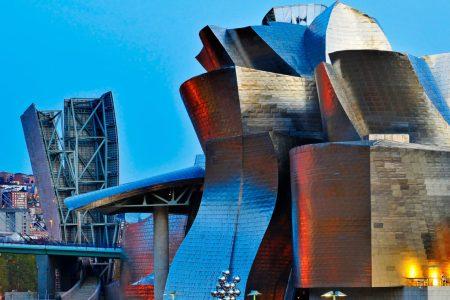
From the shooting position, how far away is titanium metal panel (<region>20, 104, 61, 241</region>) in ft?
363

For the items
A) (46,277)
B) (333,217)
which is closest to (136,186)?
(333,217)

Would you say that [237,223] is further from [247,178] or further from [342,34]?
[342,34]

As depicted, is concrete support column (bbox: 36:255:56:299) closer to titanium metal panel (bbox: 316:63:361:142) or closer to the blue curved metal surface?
the blue curved metal surface

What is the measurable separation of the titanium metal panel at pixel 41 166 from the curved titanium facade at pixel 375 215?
59.2 metres

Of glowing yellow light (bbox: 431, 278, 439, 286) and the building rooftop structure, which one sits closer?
glowing yellow light (bbox: 431, 278, 439, 286)

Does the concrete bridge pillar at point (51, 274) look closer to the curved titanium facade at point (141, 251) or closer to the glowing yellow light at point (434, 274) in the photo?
the curved titanium facade at point (141, 251)

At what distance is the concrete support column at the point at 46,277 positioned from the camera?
103 m

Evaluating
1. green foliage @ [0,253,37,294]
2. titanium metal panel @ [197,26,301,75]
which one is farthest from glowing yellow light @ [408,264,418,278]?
green foliage @ [0,253,37,294]

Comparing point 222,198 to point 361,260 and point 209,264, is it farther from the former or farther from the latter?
point 361,260

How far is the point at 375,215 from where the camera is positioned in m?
53.8

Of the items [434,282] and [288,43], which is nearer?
[434,282]

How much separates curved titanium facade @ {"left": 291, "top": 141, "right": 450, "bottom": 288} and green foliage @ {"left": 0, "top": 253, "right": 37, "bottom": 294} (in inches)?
3767

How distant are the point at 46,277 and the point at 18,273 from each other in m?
47.8

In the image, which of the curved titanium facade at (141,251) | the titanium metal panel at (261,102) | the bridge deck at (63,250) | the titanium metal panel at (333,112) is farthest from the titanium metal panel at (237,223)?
the bridge deck at (63,250)
